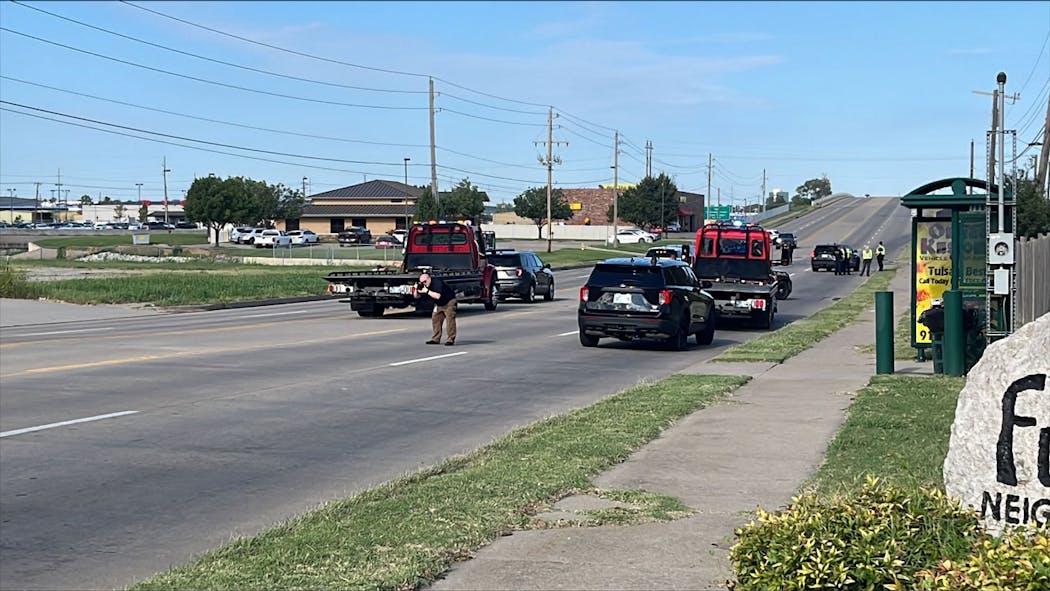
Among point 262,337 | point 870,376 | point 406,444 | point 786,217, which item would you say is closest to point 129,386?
point 406,444

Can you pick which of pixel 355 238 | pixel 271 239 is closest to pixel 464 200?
pixel 355 238

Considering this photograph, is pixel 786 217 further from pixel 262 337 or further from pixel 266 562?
pixel 266 562

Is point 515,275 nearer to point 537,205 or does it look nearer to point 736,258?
point 736,258

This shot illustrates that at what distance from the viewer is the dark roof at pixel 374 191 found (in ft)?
458

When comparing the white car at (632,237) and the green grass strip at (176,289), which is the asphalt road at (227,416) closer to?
the green grass strip at (176,289)

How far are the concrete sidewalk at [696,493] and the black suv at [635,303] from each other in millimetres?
6092

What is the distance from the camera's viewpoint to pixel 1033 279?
19.1 metres

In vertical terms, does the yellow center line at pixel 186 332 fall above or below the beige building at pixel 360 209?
below

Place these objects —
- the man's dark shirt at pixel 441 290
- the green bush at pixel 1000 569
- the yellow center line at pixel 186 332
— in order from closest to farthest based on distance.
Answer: the green bush at pixel 1000 569 < the man's dark shirt at pixel 441 290 < the yellow center line at pixel 186 332

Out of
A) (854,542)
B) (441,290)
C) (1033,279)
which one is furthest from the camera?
(441,290)

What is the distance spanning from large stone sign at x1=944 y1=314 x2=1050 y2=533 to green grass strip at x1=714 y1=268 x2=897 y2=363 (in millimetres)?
14316

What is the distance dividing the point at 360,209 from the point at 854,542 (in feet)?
438

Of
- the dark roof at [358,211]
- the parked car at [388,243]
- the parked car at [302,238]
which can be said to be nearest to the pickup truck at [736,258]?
the parked car at [388,243]

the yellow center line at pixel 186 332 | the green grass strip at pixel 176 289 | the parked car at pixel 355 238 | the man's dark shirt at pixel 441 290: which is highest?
the parked car at pixel 355 238
